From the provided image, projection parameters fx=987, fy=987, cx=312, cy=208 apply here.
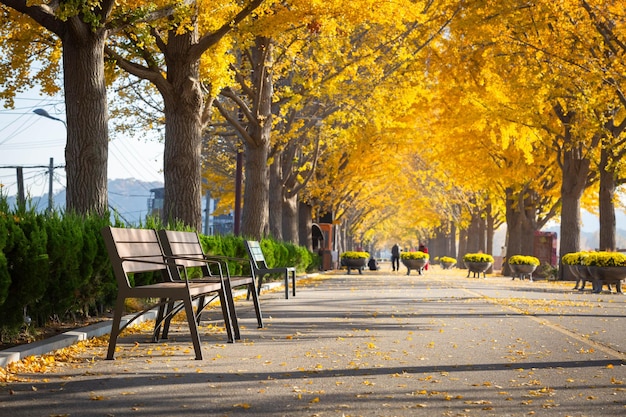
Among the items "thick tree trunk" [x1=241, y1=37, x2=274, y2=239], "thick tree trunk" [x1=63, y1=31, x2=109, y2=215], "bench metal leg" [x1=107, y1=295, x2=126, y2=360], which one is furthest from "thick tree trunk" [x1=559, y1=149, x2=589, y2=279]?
"bench metal leg" [x1=107, y1=295, x2=126, y2=360]

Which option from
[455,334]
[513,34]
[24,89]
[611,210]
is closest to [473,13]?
[513,34]

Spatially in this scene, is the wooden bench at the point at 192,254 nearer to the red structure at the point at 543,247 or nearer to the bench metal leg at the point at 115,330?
the bench metal leg at the point at 115,330

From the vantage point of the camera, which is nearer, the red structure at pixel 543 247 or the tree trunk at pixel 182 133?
the tree trunk at pixel 182 133

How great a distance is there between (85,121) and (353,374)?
8750 mm

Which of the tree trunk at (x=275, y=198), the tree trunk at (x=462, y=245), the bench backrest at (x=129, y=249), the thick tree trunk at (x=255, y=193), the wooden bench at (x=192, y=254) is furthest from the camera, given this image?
the tree trunk at (x=462, y=245)

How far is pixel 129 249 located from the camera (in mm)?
9117

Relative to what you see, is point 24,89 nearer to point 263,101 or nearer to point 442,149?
point 263,101

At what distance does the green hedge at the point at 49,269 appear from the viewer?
29.2 feet

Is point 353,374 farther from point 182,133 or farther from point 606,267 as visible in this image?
point 606,267

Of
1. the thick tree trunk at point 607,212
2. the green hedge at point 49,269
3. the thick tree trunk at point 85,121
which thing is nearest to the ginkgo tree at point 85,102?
the thick tree trunk at point 85,121

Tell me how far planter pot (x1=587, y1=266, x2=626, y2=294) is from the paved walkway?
441 inches

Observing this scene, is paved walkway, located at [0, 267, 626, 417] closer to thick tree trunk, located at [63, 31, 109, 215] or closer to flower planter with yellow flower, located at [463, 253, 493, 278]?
thick tree trunk, located at [63, 31, 109, 215]

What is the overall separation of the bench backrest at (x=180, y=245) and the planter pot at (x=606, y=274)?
1395 cm

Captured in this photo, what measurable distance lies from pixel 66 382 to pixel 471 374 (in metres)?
3.10
